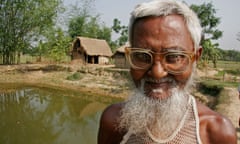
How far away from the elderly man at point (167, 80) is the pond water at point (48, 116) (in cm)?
752

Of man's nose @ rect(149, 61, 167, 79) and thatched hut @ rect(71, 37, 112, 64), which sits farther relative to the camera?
thatched hut @ rect(71, 37, 112, 64)

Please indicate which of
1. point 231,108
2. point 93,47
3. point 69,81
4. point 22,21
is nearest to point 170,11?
point 231,108

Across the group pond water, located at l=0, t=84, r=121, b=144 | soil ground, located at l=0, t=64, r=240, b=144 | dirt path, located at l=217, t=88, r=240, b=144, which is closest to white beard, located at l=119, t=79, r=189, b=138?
dirt path, located at l=217, t=88, r=240, b=144

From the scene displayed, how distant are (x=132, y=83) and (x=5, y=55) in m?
26.9

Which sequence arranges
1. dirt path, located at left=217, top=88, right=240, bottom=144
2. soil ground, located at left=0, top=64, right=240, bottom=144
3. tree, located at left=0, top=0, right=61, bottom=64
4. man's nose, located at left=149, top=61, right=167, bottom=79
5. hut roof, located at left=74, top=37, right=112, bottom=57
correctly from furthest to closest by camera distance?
1. hut roof, located at left=74, top=37, right=112, bottom=57
2. tree, located at left=0, top=0, right=61, bottom=64
3. soil ground, located at left=0, top=64, right=240, bottom=144
4. dirt path, located at left=217, top=88, right=240, bottom=144
5. man's nose, located at left=149, top=61, right=167, bottom=79

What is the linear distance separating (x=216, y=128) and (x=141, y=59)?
407 millimetres

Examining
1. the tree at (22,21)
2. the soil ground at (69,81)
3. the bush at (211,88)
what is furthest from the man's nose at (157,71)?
the tree at (22,21)

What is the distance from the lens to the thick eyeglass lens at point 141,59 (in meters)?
0.97

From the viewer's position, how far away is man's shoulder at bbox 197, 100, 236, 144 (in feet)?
3.16

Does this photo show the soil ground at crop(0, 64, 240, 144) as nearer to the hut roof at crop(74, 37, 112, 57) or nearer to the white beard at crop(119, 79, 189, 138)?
the hut roof at crop(74, 37, 112, 57)

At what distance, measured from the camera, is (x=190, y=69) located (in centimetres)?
101

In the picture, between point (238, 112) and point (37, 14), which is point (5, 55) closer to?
point (37, 14)

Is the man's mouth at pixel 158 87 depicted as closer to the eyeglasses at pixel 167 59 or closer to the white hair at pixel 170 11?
the eyeglasses at pixel 167 59

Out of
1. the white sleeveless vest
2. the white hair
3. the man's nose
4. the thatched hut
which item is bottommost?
the white sleeveless vest
